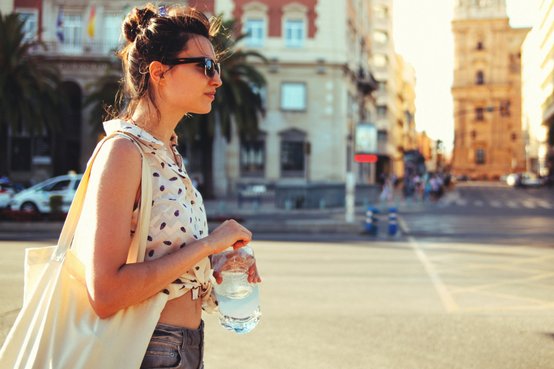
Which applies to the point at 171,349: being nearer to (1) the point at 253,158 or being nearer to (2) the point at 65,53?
(1) the point at 253,158

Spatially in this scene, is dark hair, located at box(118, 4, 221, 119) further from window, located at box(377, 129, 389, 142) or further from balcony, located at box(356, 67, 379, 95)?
window, located at box(377, 129, 389, 142)

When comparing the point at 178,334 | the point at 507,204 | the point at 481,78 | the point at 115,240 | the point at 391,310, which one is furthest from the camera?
the point at 481,78

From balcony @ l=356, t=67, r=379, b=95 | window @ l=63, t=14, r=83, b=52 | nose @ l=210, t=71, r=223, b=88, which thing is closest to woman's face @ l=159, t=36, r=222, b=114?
nose @ l=210, t=71, r=223, b=88

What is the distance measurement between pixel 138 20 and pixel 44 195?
2347 cm

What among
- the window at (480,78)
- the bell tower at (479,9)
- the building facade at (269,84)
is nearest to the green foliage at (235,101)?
the building facade at (269,84)

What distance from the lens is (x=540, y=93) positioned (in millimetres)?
95875

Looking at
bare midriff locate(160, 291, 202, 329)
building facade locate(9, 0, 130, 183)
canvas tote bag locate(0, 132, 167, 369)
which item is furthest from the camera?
building facade locate(9, 0, 130, 183)

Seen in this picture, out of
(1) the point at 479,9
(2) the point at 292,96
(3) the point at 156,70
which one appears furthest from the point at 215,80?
(1) the point at 479,9

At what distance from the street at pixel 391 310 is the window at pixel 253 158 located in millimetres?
26040

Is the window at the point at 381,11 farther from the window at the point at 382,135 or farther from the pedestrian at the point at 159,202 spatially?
the pedestrian at the point at 159,202

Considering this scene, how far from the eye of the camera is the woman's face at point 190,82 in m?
2.13

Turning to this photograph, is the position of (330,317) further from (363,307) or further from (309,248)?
(309,248)

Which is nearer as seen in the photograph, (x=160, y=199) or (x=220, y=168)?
(x=160, y=199)

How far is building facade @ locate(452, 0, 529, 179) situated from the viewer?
11531 cm
